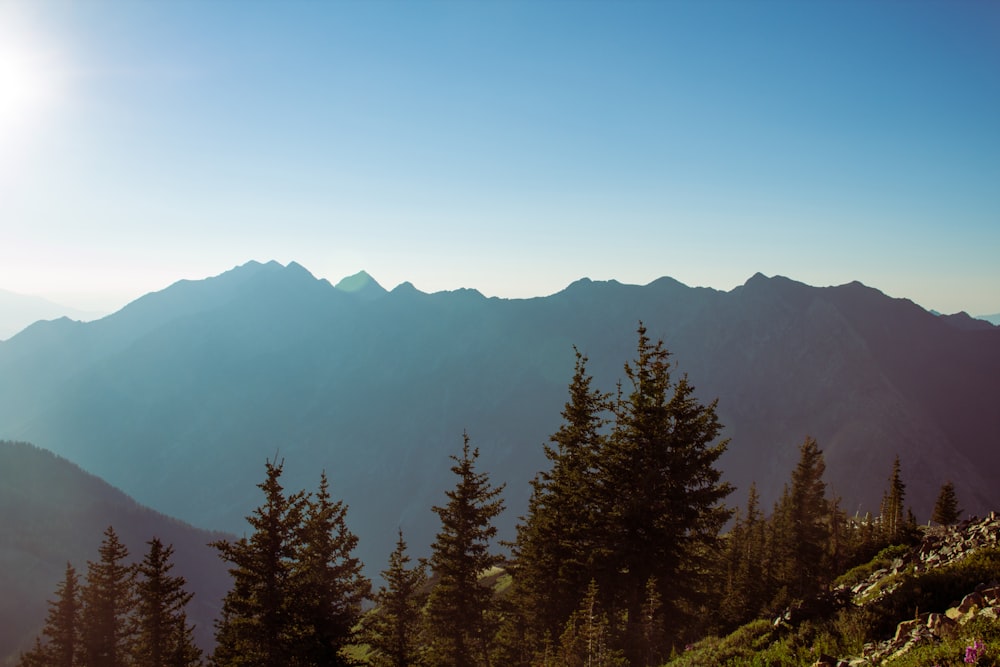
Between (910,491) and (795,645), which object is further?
(910,491)

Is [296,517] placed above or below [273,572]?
above

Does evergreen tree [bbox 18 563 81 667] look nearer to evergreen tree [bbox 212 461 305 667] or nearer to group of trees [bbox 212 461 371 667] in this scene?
group of trees [bbox 212 461 371 667]

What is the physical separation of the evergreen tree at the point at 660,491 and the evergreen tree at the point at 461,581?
6343 millimetres

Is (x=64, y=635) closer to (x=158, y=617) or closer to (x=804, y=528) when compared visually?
(x=158, y=617)

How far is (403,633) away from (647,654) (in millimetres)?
10294

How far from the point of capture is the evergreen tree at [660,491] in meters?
21.2

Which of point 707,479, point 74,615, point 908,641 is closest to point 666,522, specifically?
point 707,479

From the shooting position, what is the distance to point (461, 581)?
2525 cm

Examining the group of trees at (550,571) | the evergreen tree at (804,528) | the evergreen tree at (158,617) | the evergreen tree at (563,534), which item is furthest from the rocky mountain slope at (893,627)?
the evergreen tree at (804,528)

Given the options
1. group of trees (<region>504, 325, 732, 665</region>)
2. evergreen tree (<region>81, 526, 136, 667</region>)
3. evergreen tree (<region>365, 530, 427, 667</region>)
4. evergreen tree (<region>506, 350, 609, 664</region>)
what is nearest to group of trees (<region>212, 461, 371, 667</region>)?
evergreen tree (<region>365, 530, 427, 667</region>)

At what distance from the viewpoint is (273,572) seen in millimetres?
18000

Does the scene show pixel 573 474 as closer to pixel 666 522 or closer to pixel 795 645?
pixel 666 522

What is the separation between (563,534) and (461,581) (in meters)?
5.27

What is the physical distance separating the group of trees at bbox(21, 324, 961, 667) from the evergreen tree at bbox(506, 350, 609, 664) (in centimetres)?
7
